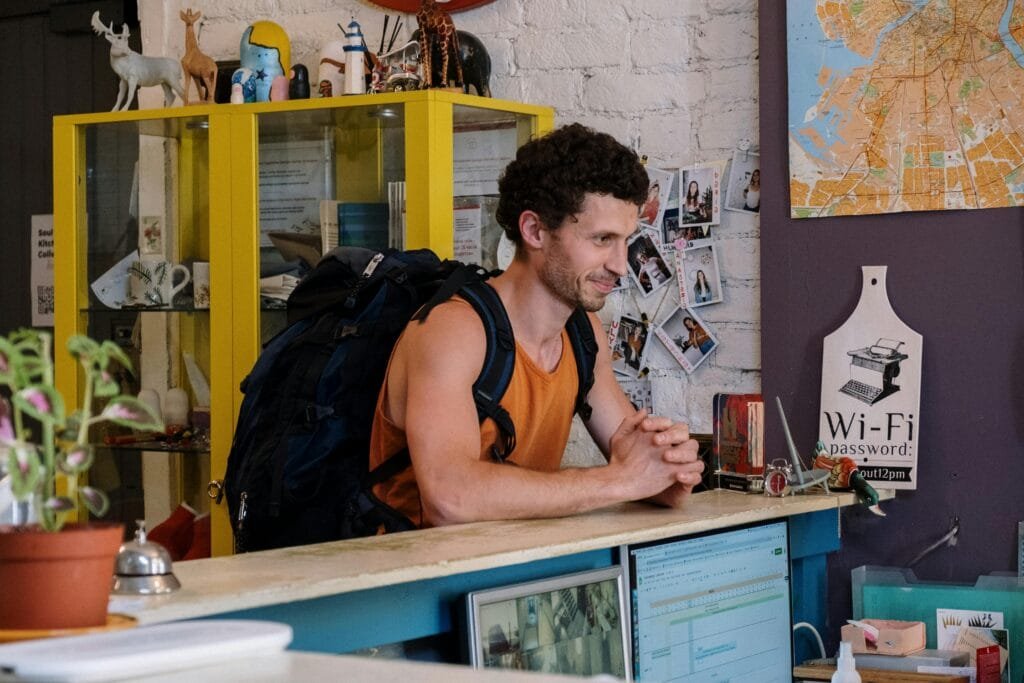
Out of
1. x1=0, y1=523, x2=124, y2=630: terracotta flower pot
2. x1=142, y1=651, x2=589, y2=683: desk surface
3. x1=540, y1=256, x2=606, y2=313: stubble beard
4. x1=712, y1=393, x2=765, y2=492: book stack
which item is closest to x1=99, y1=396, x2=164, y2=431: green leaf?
x1=0, y1=523, x2=124, y2=630: terracotta flower pot

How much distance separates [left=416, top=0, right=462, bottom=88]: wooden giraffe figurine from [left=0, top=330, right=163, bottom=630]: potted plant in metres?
1.90

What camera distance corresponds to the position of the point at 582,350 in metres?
2.74

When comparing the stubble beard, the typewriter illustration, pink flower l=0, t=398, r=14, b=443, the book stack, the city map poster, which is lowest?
the book stack

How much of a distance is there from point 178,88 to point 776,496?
178 cm

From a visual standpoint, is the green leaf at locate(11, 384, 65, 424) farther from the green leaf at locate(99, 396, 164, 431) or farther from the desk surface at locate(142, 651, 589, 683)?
the desk surface at locate(142, 651, 589, 683)

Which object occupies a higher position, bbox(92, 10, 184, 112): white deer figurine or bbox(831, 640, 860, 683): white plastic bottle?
bbox(92, 10, 184, 112): white deer figurine

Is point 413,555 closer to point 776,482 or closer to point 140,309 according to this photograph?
point 776,482

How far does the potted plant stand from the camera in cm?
126

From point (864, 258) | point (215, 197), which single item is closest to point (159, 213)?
point (215, 197)

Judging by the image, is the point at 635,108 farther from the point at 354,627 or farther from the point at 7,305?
the point at 7,305

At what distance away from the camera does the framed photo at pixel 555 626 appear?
1883 mm

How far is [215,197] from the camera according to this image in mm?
3350

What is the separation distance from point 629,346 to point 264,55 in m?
1.07

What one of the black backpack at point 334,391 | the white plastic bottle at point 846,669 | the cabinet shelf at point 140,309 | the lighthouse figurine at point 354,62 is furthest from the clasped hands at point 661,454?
the cabinet shelf at point 140,309
